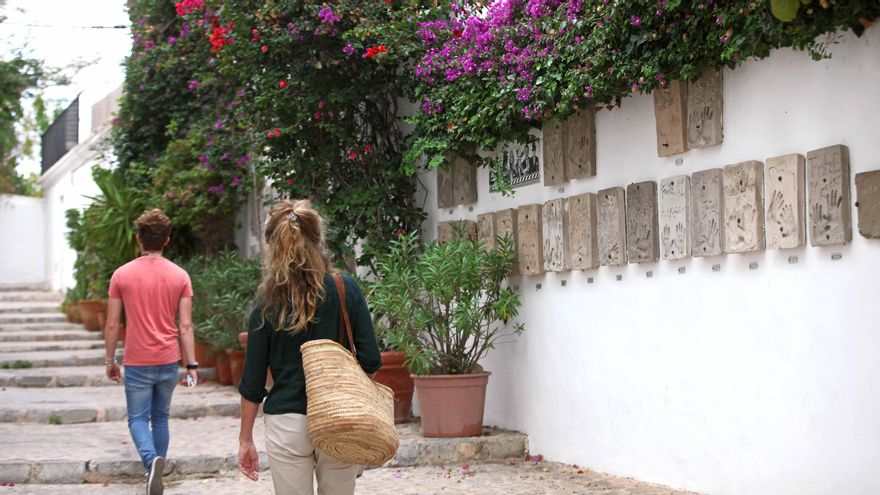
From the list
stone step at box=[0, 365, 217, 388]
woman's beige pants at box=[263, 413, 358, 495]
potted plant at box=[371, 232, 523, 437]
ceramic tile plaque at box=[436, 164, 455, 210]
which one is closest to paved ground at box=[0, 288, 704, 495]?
potted plant at box=[371, 232, 523, 437]

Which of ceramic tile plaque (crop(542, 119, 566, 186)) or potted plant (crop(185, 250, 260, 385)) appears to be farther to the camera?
potted plant (crop(185, 250, 260, 385))

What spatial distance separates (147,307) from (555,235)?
2706mm

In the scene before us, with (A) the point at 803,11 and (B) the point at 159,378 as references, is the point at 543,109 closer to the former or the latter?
(A) the point at 803,11

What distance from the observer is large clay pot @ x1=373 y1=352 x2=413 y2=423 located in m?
8.44

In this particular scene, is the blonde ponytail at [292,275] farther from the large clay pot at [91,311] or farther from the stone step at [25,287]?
the stone step at [25,287]

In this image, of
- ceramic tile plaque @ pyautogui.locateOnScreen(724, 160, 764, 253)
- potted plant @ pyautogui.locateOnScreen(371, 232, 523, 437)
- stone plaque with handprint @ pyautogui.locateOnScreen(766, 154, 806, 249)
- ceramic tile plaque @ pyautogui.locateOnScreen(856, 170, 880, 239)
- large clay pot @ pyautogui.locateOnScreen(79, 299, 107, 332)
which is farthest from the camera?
large clay pot @ pyautogui.locateOnScreen(79, 299, 107, 332)

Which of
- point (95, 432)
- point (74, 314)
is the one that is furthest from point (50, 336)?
point (95, 432)

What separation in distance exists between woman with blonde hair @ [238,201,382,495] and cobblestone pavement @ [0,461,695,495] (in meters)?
2.76

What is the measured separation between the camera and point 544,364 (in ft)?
24.6

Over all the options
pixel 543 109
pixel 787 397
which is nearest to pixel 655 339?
pixel 787 397

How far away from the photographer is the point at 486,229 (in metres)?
8.08

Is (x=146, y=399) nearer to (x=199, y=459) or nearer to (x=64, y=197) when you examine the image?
(x=199, y=459)

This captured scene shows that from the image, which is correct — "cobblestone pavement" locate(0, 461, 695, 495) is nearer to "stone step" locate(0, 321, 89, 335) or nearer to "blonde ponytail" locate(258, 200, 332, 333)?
"blonde ponytail" locate(258, 200, 332, 333)

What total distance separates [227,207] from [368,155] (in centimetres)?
453
